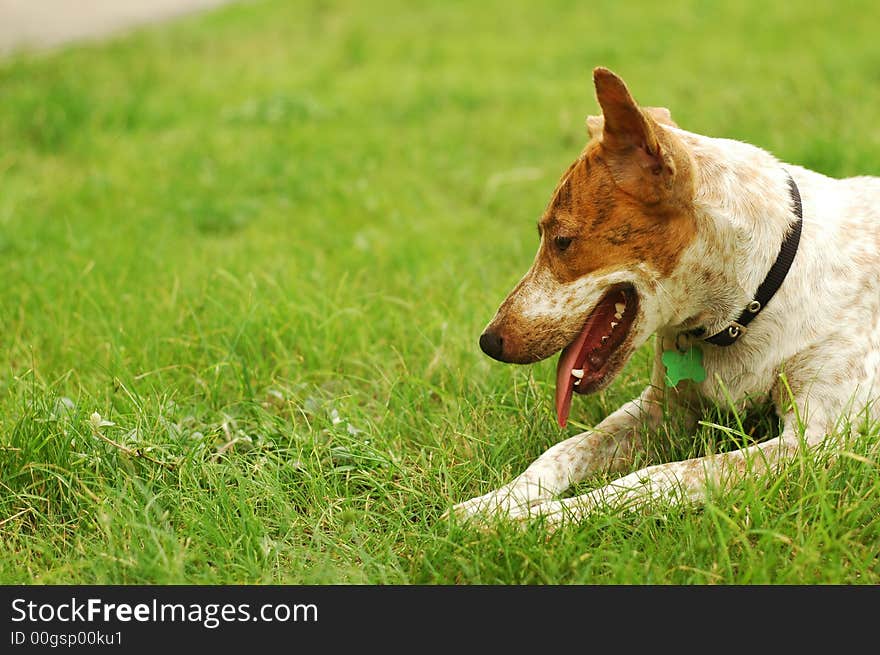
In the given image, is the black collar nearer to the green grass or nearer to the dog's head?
the dog's head

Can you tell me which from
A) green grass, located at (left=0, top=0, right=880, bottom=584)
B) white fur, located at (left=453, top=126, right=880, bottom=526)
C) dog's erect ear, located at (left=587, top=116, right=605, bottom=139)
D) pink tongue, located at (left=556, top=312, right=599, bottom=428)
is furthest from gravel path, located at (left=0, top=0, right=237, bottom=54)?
white fur, located at (left=453, top=126, right=880, bottom=526)

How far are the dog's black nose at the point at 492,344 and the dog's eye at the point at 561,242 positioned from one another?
0.32 metres

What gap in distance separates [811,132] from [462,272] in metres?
2.52

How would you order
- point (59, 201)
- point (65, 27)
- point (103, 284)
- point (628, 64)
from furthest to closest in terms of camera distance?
point (65, 27) → point (628, 64) → point (59, 201) → point (103, 284)

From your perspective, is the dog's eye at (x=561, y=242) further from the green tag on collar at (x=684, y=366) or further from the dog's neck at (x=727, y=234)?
the green tag on collar at (x=684, y=366)

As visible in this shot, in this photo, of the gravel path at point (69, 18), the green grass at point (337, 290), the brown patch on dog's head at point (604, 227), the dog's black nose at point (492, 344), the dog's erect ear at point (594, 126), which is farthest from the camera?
the gravel path at point (69, 18)

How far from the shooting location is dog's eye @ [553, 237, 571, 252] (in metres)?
2.88

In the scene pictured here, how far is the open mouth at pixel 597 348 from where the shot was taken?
9.55ft

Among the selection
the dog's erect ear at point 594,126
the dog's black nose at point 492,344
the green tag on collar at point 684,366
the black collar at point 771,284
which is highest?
the dog's erect ear at point 594,126

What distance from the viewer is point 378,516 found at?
9.36 ft

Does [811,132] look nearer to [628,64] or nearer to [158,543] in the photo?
[628,64]

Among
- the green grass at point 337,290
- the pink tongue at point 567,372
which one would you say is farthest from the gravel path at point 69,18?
the pink tongue at point 567,372

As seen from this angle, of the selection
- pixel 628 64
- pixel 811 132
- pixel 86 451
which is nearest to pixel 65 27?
pixel 628 64

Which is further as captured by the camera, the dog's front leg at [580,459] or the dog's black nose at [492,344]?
the dog's black nose at [492,344]
